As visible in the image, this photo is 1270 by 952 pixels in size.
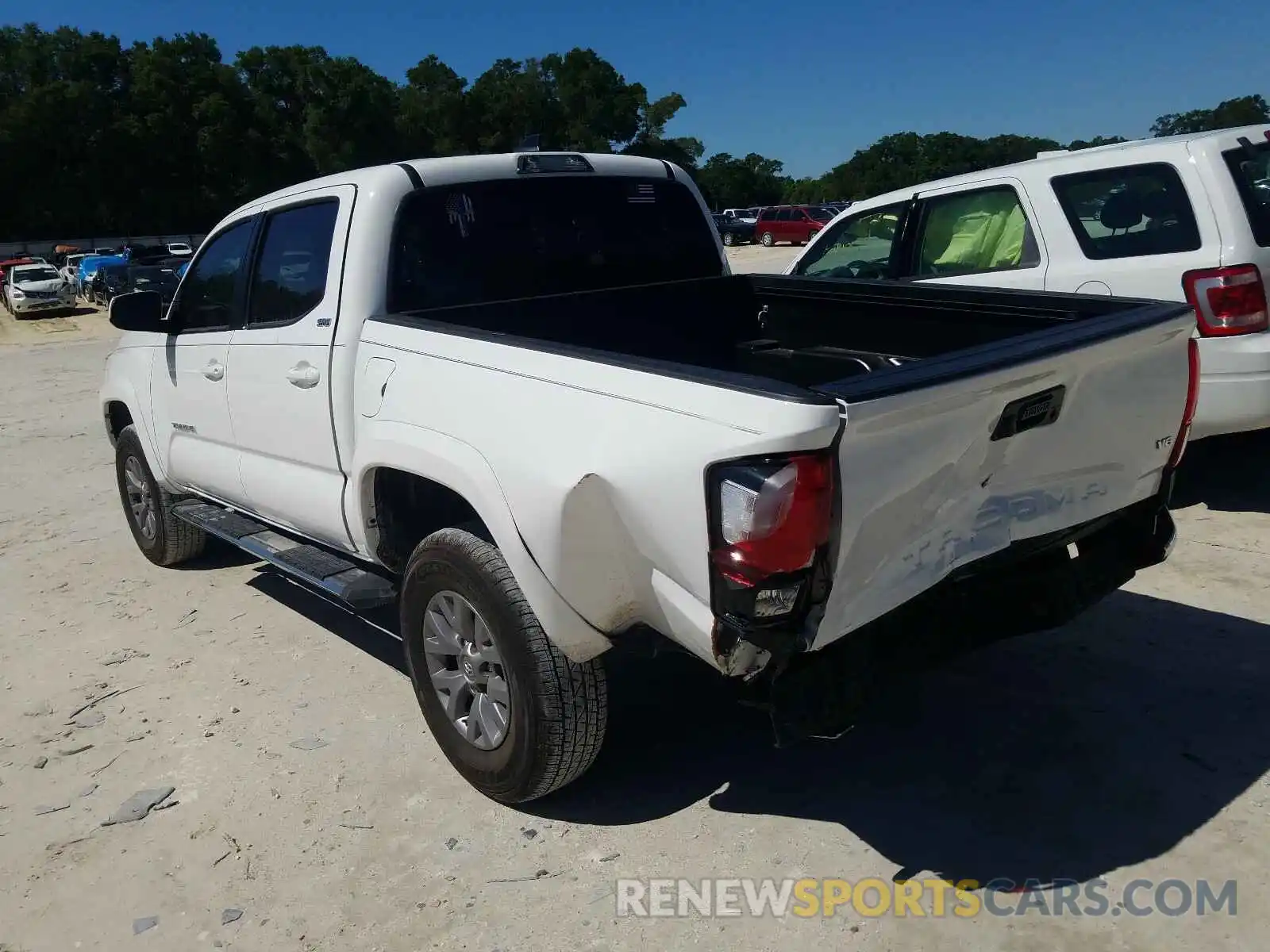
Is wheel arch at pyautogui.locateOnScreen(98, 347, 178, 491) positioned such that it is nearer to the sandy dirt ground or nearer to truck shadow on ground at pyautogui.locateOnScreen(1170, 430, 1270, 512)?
the sandy dirt ground

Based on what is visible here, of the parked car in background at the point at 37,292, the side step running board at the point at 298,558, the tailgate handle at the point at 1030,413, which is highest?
the tailgate handle at the point at 1030,413

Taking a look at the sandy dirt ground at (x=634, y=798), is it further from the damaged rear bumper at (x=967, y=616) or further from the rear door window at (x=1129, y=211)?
the rear door window at (x=1129, y=211)

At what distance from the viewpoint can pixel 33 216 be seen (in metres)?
65.1

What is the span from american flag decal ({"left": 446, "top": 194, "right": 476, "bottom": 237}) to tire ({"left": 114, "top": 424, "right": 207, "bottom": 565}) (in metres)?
2.61

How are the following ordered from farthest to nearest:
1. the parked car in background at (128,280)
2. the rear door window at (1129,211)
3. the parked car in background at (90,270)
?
the parked car in background at (90,270)
the parked car in background at (128,280)
the rear door window at (1129,211)

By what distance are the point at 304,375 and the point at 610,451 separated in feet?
5.86

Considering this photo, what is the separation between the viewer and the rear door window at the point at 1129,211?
5.20 metres

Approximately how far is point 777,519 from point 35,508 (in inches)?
277

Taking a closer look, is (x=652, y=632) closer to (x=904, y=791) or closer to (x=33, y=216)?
(x=904, y=791)

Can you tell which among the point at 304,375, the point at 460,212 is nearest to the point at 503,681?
the point at 304,375

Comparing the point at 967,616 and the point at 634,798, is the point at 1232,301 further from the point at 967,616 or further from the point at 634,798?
the point at 634,798

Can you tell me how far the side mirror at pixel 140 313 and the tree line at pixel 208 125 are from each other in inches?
2265

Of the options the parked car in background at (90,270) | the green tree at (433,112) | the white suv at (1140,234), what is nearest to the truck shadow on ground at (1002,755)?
the white suv at (1140,234)

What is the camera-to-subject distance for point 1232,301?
5.00 m
